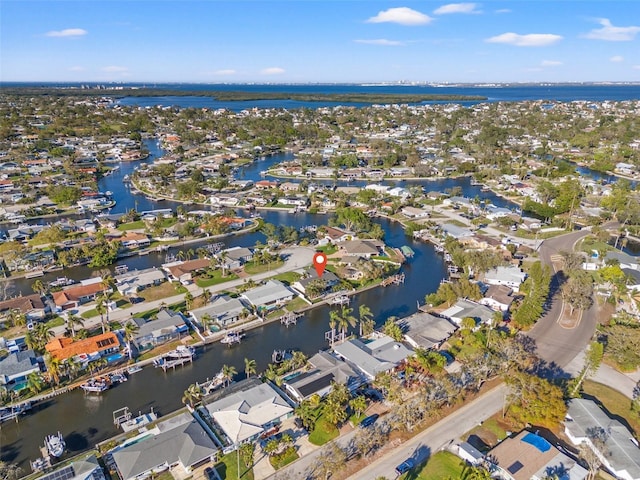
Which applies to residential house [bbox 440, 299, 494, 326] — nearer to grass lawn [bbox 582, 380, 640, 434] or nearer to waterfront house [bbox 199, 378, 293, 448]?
grass lawn [bbox 582, 380, 640, 434]

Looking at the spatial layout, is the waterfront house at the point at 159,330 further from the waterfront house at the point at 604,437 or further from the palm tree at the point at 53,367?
the waterfront house at the point at 604,437

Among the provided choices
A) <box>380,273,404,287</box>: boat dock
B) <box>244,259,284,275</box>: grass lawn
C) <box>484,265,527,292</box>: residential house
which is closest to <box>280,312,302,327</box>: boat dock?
<box>244,259,284,275</box>: grass lawn

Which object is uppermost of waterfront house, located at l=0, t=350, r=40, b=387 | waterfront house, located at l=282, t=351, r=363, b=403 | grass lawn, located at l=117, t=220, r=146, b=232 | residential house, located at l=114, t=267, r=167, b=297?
grass lawn, located at l=117, t=220, r=146, b=232

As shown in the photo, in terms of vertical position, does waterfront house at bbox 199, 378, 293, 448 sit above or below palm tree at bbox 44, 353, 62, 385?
below

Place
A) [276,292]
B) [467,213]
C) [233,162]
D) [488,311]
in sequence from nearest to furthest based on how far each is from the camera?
[488,311]
[276,292]
[467,213]
[233,162]

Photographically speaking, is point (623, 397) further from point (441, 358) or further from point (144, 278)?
point (144, 278)

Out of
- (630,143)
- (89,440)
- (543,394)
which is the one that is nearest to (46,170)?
(89,440)

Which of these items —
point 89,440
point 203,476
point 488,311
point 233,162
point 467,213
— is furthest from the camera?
point 233,162
